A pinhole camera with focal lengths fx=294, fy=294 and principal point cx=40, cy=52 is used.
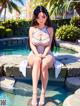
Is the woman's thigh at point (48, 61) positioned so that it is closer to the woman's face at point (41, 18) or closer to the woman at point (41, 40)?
the woman at point (41, 40)

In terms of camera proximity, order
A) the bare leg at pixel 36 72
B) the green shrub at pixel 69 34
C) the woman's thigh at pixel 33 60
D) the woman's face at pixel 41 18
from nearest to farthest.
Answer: the bare leg at pixel 36 72 < the woman's thigh at pixel 33 60 < the woman's face at pixel 41 18 < the green shrub at pixel 69 34

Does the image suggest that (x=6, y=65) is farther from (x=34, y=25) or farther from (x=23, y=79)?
(x=34, y=25)

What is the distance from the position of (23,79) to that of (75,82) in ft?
3.28

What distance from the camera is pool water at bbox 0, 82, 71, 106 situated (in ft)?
15.0

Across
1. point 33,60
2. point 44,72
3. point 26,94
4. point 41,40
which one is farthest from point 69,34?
point 44,72

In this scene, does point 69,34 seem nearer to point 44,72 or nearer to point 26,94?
point 26,94

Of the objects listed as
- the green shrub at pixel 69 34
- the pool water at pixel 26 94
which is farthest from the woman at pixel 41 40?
the green shrub at pixel 69 34

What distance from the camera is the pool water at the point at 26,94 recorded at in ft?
15.0

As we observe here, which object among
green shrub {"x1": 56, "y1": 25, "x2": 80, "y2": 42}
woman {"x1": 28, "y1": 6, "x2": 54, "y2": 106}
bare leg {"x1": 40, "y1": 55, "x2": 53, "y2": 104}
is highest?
woman {"x1": 28, "y1": 6, "x2": 54, "y2": 106}

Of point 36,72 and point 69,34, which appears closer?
point 36,72

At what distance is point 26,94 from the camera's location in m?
4.94

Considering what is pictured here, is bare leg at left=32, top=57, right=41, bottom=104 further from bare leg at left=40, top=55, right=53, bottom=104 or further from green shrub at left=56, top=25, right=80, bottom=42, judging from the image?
green shrub at left=56, top=25, right=80, bottom=42

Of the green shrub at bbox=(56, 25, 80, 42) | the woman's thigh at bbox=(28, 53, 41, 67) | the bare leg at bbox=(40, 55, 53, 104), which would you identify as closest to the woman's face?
the woman's thigh at bbox=(28, 53, 41, 67)

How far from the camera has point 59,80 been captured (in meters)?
5.45
